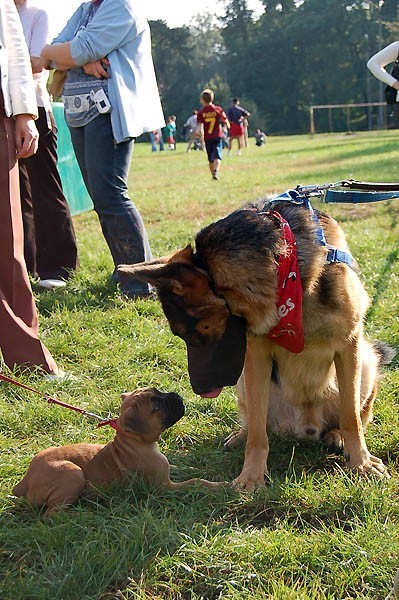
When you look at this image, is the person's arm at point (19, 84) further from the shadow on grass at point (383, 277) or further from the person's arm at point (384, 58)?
the person's arm at point (384, 58)

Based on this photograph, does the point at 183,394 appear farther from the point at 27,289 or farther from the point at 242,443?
the point at 27,289

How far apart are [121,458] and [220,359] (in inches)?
22.8

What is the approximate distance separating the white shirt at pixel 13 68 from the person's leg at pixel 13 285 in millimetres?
104

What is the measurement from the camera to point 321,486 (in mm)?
2734

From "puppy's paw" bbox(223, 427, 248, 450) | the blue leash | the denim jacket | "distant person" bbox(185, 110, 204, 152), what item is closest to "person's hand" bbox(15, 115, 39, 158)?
the denim jacket

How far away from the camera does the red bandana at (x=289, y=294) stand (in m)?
2.64

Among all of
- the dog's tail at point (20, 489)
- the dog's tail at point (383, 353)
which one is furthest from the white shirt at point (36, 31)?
the dog's tail at point (20, 489)

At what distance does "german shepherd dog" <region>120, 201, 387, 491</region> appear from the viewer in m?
2.58

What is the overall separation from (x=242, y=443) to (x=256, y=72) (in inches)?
3162

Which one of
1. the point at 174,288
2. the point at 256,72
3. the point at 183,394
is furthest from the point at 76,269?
the point at 256,72

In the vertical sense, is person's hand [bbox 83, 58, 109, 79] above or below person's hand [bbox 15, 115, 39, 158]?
above

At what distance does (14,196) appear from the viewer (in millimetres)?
3982

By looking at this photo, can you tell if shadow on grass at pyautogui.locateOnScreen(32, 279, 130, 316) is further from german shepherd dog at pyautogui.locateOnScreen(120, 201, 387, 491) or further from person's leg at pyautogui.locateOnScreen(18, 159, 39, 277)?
german shepherd dog at pyautogui.locateOnScreen(120, 201, 387, 491)

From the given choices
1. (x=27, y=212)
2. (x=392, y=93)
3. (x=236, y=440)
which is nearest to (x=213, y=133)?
(x=392, y=93)
